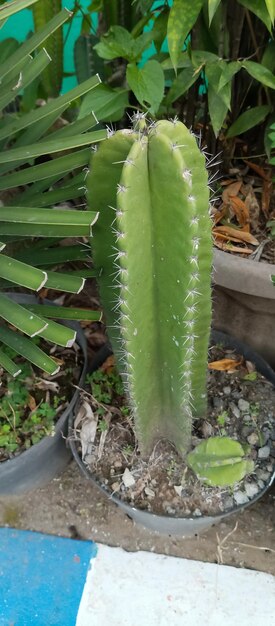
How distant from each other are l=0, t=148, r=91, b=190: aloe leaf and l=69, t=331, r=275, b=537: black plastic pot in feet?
1.65

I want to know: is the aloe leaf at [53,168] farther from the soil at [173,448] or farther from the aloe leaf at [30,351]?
the soil at [173,448]

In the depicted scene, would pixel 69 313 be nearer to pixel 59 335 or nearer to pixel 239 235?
pixel 59 335

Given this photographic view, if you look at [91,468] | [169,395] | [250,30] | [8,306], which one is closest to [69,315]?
[8,306]

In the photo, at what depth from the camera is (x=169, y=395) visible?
3.65 ft

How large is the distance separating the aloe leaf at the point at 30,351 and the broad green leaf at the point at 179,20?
542 millimetres

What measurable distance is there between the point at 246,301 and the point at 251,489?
43cm

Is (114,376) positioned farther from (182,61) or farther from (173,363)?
(182,61)

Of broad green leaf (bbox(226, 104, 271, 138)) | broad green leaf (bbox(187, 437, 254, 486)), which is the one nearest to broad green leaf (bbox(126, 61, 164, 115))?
broad green leaf (bbox(226, 104, 271, 138))

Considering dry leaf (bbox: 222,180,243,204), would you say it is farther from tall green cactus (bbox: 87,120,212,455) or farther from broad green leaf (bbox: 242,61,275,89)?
tall green cactus (bbox: 87,120,212,455)

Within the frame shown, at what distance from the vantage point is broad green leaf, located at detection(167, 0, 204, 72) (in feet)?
3.27

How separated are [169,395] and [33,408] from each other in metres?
0.36

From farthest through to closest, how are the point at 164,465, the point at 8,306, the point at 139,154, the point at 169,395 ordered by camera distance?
the point at 164,465
the point at 169,395
the point at 8,306
the point at 139,154

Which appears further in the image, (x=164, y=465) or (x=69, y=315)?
(x=164, y=465)

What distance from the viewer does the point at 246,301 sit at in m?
1.37
